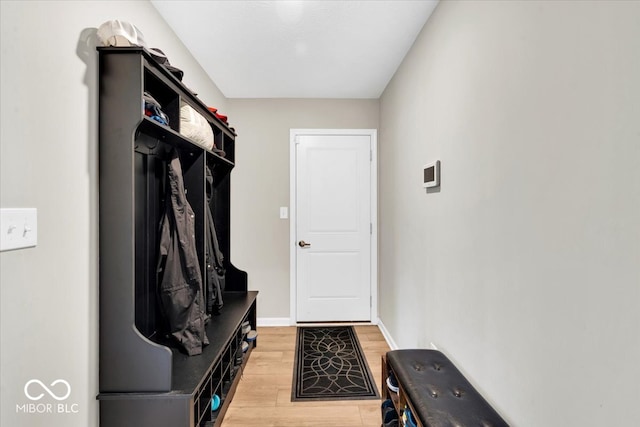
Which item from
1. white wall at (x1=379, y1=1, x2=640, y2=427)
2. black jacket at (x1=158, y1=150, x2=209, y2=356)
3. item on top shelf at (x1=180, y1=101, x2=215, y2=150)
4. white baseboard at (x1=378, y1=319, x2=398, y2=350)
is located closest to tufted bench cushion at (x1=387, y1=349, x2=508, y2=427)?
white wall at (x1=379, y1=1, x2=640, y2=427)

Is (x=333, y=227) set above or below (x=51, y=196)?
below

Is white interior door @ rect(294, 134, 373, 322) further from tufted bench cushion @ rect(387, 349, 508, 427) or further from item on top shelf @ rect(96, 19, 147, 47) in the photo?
item on top shelf @ rect(96, 19, 147, 47)

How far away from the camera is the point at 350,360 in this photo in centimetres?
268

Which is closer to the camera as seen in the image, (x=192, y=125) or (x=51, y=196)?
(x=51, y=196)

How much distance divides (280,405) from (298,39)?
8.10ft

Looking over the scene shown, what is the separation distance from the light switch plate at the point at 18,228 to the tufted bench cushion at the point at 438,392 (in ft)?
4.91

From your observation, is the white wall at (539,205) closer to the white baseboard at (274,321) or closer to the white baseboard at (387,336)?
the white baseboard at (387,336)

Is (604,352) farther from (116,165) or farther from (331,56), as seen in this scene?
(331,56)

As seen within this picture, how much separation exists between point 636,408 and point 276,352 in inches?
98.9

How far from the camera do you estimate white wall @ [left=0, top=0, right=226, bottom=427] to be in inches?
39.4

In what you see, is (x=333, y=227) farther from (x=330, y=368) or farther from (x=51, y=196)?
(x=51, y=196)
